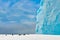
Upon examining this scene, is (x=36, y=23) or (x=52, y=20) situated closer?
(x=52, y=20)

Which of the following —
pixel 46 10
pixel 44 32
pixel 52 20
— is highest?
pixel 46 10

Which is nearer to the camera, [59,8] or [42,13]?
[59,8]

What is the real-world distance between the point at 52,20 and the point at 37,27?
1393 mm

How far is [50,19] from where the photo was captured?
11477 millimetres

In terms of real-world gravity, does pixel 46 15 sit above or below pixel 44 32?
above

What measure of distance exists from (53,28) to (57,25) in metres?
0.39

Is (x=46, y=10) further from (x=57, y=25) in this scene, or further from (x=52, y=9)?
(x=57, y=25)

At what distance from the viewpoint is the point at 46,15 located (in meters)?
11.6

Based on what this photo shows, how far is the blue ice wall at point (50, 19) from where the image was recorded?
37.0 feet

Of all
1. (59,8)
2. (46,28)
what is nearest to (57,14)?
(59,8)

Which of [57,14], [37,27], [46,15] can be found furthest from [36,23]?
[57,14]

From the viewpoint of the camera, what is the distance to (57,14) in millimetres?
11234

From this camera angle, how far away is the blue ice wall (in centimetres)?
1127

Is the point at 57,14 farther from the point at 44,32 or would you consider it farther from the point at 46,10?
the point at 44,32
